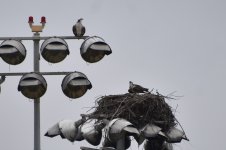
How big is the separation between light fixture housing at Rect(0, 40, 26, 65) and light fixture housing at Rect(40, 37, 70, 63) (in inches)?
15.2

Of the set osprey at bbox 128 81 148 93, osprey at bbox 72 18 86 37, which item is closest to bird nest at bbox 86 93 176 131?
osprey at bbox 128 81 148 93

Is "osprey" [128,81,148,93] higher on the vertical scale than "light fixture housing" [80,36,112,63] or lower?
lower

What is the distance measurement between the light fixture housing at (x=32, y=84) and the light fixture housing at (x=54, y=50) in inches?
15.5

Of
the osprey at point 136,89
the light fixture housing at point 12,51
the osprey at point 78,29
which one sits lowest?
the osprey at point 136,89

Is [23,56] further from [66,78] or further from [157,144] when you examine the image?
[157,144]

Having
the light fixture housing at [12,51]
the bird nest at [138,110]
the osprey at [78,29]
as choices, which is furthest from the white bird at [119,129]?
the osprey at [78,29]

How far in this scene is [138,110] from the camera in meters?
32.3

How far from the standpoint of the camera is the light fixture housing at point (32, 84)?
32312mm

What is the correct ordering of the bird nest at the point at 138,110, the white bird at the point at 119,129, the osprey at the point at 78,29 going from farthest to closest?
the osprey at the point at 78,29
the bird nest at the point at 138,110
the white bird at the point at 119,129

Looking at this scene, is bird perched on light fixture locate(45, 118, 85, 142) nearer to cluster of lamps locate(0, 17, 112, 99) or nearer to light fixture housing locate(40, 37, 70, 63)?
cluster of lamps locate(0, 17, 112, 99)

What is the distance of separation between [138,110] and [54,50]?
1882 millimetres

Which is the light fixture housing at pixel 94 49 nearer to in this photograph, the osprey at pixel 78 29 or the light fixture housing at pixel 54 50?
the light fixture housing at pixel 54 50

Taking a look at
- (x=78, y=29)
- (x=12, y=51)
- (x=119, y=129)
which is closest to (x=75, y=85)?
(x=12, y=51)

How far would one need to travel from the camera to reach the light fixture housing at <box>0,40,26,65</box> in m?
32.4
